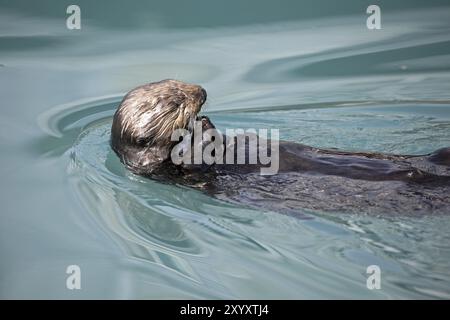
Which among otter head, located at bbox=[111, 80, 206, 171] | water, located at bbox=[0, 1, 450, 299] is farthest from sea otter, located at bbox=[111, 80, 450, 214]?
water, located at bbox=[0, 1, 450, 299]

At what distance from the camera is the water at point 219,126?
370 centimetres

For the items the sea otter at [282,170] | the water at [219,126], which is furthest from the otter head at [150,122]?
the water at [219,126]

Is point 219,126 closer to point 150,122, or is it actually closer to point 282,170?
point 150,122

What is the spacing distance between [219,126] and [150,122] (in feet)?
5.00

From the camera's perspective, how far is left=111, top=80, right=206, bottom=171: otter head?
4703 millimetres

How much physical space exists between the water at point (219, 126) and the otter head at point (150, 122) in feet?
0.63

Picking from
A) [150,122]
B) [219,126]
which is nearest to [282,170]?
[150,122]

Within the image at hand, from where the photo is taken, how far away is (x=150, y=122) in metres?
4.73

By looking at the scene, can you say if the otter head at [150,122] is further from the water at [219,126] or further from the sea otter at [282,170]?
the water at [219,126]

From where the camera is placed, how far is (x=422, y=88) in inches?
266

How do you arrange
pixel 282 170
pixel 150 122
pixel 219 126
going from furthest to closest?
pixel 219 126
pixel 150 122
pixel 282 170

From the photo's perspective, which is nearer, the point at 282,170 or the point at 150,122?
the point at 282,170
